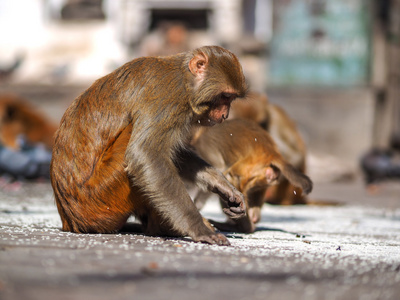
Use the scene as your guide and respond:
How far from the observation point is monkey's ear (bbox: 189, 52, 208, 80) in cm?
333

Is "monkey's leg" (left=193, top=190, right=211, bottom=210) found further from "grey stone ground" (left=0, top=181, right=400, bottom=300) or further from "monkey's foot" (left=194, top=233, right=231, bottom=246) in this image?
"monkey's foot" (left=194, top=233, right=231, bottom=246)

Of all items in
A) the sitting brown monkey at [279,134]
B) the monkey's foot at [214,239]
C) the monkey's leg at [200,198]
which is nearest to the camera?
the monkey's foot at [214,239]

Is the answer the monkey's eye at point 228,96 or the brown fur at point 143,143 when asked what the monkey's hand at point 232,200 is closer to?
the brown fur at point 143,143

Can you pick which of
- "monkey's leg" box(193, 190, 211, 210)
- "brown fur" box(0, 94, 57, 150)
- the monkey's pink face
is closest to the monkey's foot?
the monkey's pink face

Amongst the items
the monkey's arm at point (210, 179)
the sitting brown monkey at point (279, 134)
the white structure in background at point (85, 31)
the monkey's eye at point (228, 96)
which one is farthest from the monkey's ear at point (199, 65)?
the white structure in background at point (85, 31)

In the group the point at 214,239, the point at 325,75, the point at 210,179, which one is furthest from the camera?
the point at 325,75

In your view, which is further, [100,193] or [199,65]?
[199,65]

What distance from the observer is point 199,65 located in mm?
3357

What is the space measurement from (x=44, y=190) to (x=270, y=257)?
Answer: 16.2 feet

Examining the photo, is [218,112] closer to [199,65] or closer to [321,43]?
[199,65]

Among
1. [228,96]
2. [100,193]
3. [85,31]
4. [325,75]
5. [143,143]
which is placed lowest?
[325,75]

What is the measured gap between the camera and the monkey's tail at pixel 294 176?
380cm

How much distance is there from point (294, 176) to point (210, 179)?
691 millimetres

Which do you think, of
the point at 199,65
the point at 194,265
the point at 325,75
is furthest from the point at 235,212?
the point at 325,75
